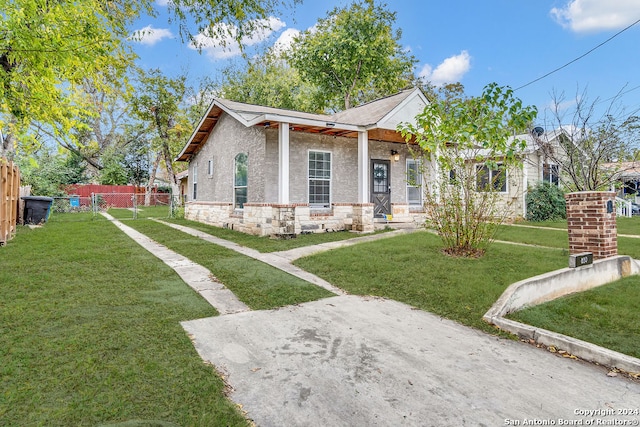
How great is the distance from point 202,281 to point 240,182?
23.0 ft

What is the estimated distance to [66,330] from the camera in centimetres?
317

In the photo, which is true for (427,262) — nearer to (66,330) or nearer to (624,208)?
(66,330)

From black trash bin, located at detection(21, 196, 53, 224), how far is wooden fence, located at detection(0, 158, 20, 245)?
295 centimetres

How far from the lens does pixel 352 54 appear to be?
930 inches

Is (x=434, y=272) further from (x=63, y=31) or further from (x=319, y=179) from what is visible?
Answer: (x=63, y=31)

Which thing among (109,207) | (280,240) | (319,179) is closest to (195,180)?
(319,179)

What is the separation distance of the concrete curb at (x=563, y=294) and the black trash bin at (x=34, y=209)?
1433 centimetres

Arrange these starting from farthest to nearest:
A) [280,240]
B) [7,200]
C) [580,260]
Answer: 1. [280,240]
2. [7,200]
3. [580,260]

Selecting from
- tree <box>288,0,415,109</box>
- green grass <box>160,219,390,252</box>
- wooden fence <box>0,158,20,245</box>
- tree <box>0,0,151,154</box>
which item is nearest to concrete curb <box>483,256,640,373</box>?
green grass <box>160,219,390,252</box>

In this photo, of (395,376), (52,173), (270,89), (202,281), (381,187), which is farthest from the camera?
(270,89)

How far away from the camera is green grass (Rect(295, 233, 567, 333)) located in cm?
425

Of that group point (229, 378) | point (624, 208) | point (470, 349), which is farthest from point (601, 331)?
point (624, 208)

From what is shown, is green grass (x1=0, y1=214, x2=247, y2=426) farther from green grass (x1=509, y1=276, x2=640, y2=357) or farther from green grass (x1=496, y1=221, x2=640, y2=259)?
green grass (x1=496, y1=221, x2=640, y2=259)

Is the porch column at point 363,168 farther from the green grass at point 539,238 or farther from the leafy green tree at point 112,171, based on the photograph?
the leafy green tree at point 112,171
